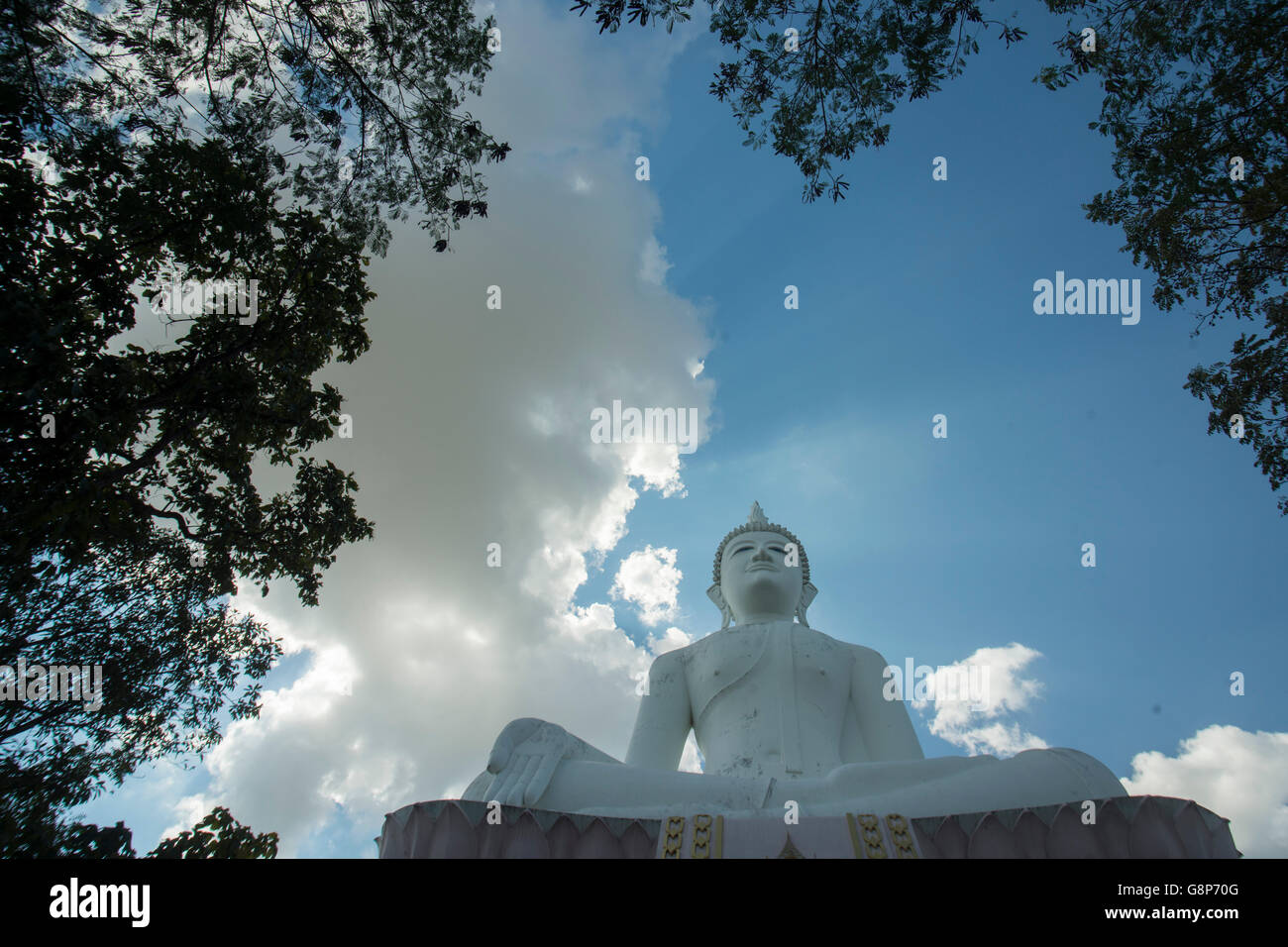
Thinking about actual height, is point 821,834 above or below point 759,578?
below

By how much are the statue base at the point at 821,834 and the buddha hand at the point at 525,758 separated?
0.36 meters

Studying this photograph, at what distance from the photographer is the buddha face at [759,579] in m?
8.21

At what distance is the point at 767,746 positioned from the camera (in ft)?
21.9

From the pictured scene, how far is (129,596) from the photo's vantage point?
313 inches

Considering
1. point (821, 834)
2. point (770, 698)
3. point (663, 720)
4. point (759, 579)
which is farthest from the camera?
point (759, 579)

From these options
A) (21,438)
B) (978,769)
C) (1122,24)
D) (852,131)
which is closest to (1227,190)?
(1122,24)

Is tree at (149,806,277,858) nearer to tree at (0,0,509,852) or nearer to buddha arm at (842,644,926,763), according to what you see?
tree at (0,0,509,852)

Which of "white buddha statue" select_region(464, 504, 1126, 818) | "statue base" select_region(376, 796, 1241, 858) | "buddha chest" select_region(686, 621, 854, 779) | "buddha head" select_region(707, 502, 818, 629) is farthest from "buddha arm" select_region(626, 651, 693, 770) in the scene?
"statue base" select_region(376, 796, 1241, 858)

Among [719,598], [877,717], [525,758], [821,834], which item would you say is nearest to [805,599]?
[719,598]

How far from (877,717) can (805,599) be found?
190cm

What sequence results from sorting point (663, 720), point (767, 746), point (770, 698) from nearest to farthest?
point (767, 746)
point (770, 698)
point (663, 720)

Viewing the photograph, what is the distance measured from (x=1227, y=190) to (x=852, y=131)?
2.93 m

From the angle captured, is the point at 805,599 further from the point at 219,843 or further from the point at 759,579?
the point at 219,843
